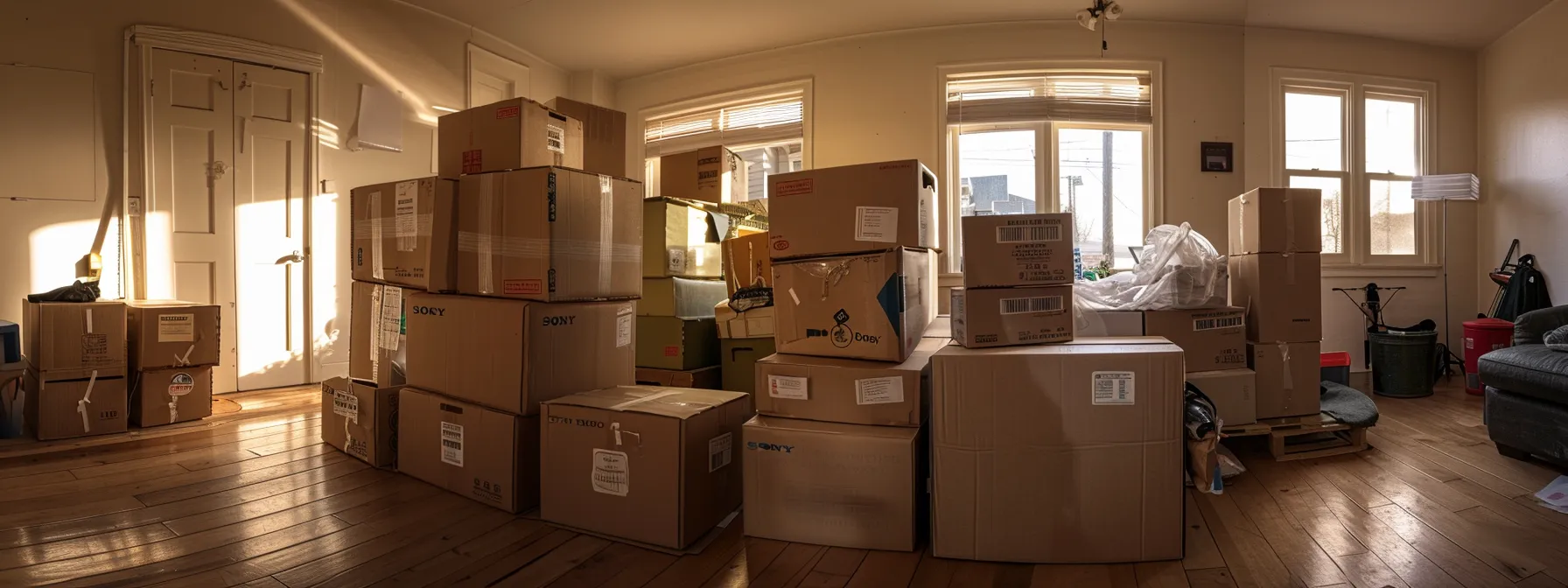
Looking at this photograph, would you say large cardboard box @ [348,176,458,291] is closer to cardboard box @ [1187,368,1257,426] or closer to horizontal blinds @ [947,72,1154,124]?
cardboard box @ [1187,368,1257,426]

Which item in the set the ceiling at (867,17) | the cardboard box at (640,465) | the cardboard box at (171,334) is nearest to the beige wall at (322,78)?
the ceiling at (867,17)

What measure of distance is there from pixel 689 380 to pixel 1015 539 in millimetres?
1686

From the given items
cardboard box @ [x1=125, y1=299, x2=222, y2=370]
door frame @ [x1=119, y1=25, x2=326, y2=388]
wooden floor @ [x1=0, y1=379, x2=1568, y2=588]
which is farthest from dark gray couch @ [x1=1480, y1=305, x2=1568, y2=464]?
door frame @ [x1=119, y1=25, x2=326, y2=388]

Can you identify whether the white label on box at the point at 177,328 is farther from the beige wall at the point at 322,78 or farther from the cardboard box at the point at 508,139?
the cardboard box at the point at 508,139

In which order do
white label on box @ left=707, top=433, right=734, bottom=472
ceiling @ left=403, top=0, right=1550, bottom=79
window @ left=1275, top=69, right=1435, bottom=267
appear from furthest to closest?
window @ left=1275, top=69, right=1435, bottom=267, ceiling @ left=403, top=0, right=1550, bottom=79, white label on box @ left=707, top=433, right=734, bottom=472

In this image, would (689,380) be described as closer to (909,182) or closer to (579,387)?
(579,387)

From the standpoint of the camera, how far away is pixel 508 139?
2051 millimetres

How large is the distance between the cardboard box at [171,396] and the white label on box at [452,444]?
188 cm

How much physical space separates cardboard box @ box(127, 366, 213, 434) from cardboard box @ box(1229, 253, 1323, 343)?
15.5 feet

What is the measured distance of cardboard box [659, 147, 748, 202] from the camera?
3.43 metres

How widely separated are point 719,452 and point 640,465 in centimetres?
24

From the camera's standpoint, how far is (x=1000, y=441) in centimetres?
154

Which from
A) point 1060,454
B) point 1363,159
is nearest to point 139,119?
point 1060,454

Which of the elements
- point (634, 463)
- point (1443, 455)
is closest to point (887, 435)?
point (634, 463)
